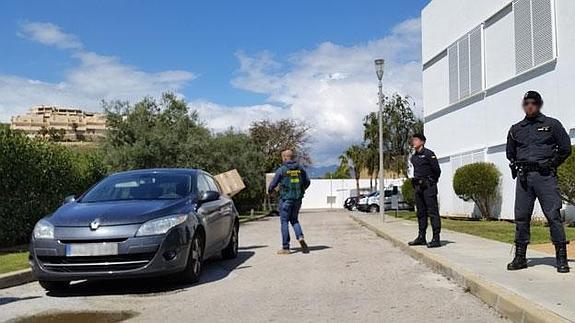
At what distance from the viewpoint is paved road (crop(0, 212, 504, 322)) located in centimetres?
649

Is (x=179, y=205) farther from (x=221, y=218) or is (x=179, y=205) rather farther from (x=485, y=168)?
(x=485, y=168)

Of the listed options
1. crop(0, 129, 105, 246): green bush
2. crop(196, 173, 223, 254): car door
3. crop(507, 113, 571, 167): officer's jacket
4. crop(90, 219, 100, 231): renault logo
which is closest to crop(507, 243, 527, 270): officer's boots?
crop(507, 113, 571, 167): officer's jacket

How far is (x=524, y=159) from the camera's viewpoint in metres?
7.68

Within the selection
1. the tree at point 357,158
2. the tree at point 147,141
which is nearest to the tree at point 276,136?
the tree at point 357,158

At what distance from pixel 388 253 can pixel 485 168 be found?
10333mm

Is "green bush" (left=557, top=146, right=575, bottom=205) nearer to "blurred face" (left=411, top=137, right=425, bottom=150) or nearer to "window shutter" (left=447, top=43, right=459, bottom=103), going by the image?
"blurred face" (left=411, top=137, right=425, bottom=150)

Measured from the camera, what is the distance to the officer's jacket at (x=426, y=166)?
1127 cm

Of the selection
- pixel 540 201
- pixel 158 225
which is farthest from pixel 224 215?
pixel 540 201

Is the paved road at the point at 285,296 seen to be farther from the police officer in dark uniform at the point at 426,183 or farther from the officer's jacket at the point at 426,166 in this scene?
the officer's jacket at the point at 426,166

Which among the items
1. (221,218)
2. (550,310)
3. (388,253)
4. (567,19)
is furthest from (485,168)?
(550,310)

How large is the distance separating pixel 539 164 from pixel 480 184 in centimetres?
1409

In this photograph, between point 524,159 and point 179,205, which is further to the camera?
point 179,205

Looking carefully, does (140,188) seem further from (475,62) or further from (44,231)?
(475,62)

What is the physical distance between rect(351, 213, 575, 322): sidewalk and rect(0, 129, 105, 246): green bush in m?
8.58
